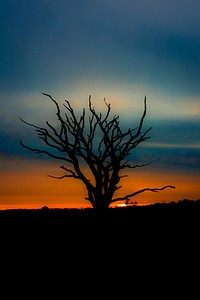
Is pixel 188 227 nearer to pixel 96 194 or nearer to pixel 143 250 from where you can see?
pixel 143 250

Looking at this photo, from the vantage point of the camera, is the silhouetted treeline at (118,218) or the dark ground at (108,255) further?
the silhouetted treeline at (118,218)

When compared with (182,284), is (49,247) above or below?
above

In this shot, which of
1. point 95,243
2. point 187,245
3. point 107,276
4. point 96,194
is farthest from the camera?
point 96,194

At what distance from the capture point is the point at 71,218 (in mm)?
17312

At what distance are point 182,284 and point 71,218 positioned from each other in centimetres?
854

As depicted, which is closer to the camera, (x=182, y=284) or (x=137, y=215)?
(x=182, y=284)

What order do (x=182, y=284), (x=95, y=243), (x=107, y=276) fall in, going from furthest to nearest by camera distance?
1. (x=95, y=243)
2. (x=107, y=276)
3. (x=182, y=284)

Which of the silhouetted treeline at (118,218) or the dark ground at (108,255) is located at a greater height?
the silhouetted treeline at (118,218)

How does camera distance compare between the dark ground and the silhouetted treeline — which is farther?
the silhouetted treeline

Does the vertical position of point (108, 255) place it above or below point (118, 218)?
below

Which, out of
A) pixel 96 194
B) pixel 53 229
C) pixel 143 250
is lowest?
pixel 143 250

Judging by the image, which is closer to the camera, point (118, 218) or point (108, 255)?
point (108, 255)

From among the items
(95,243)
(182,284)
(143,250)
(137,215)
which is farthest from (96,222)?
(182,284)

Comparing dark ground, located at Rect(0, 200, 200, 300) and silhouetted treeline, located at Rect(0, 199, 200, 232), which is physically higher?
silhouetted treeline, located at Rect(0, 199, 200, 232)
